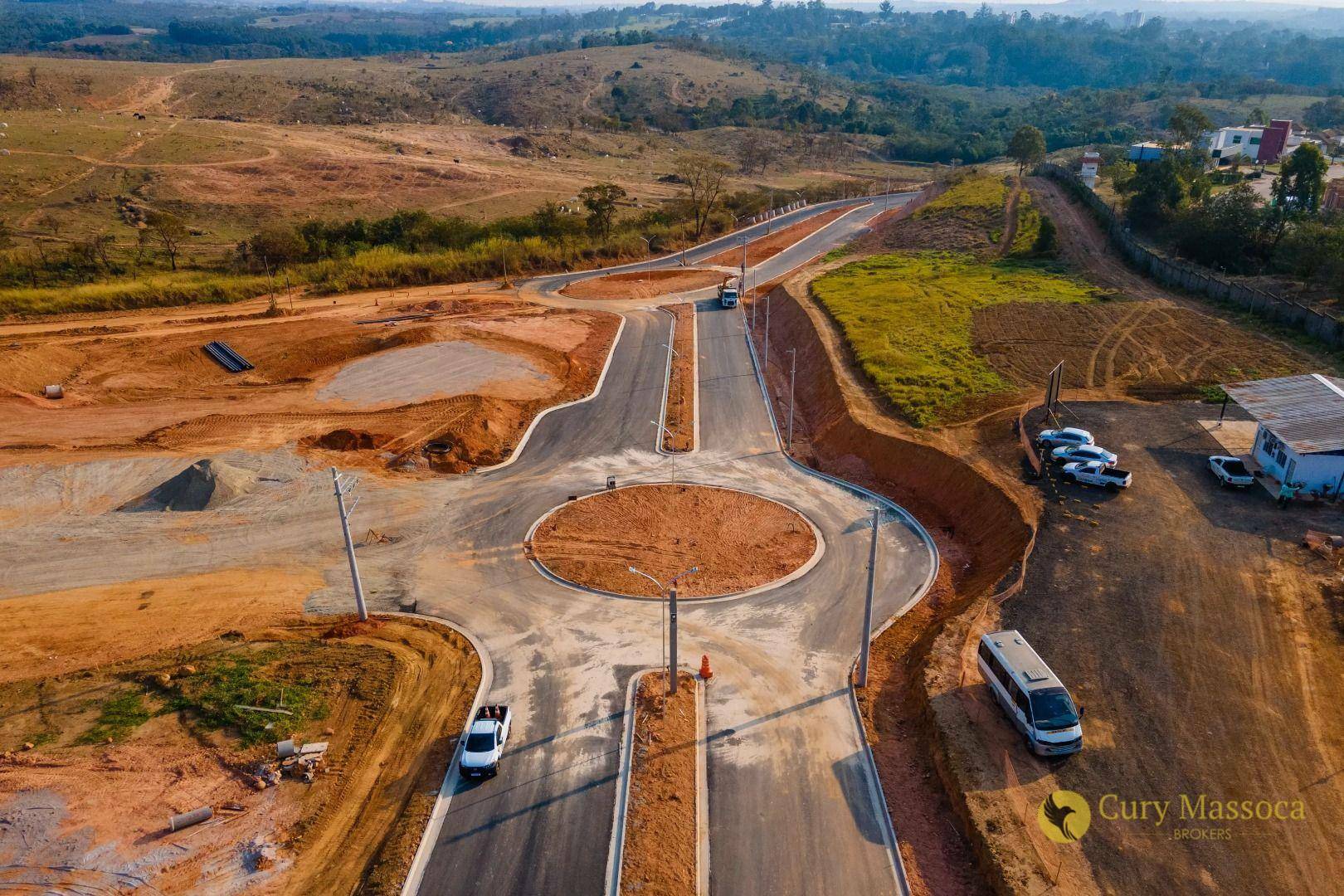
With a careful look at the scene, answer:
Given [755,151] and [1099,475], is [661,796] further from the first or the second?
[755,151]

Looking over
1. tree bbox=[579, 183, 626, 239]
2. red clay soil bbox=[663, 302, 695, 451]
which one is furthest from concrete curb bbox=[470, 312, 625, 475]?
tree bbox=[579, 183, 626, 239]

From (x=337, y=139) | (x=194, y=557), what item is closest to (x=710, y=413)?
(x=194, y=557)

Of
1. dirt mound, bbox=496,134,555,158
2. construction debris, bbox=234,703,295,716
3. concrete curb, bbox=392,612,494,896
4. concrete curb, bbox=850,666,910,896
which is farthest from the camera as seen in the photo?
dirt mound, bbox=496,134,555,158

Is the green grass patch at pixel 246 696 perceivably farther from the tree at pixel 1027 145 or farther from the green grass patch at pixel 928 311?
the tree at pixel 1027 145

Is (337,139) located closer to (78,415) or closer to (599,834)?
(78,415)

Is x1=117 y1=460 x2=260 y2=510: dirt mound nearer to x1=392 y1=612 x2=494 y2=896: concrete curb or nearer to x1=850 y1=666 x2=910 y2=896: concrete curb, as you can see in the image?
x1=392 y1=612 x2=494 y2=896: concrete curb

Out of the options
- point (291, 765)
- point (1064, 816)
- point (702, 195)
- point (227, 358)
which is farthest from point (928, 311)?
point (702, 195)
